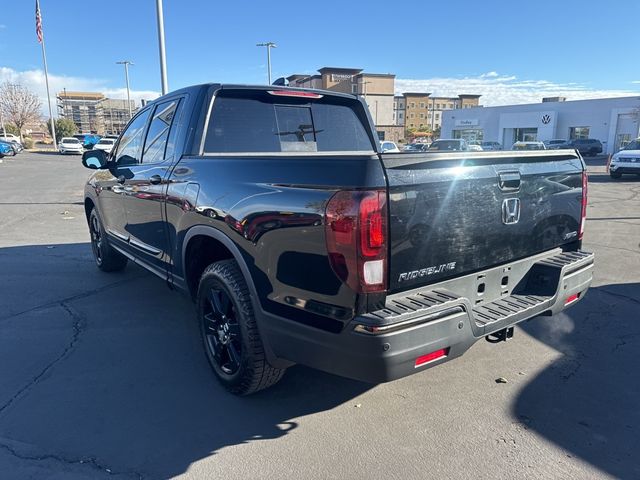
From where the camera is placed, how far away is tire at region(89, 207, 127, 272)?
5.90m

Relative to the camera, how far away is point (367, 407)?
312 cm

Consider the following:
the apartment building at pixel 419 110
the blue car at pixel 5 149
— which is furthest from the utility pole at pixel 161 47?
the apartment building at pixel 419 110

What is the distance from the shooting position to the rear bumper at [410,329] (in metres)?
2.24

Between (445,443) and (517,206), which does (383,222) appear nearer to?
(517,206)

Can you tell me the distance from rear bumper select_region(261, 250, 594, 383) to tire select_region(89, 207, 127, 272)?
392 cm

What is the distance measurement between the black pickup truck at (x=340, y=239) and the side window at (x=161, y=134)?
0.10 feet

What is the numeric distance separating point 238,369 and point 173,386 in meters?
0.63

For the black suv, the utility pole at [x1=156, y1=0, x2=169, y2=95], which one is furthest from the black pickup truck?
the black suv

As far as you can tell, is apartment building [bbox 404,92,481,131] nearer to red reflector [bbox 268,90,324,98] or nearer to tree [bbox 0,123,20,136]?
tree [bbox 0,123,20,136]

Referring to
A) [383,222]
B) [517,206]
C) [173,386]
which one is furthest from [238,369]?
[517,206]

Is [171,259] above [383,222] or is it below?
below

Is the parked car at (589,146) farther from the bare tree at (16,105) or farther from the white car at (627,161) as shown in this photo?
the bare tree at (16,105)

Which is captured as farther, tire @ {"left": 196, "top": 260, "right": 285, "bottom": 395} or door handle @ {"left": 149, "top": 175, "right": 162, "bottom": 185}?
door handle @ {"left": 149, "top": 175, "right": 162, "bottom": 185}

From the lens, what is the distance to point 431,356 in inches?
95.0
